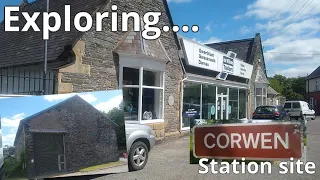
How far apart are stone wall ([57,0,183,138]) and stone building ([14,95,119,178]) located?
A: 14.8ft

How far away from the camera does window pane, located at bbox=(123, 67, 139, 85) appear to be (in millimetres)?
10958

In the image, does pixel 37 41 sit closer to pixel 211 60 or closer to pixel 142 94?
pixel 142 94

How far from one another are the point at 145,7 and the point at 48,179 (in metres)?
8.98

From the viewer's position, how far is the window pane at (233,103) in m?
19.7

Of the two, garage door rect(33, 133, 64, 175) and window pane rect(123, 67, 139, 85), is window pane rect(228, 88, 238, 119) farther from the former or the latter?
garage door rect(33, 133, 64, 175)

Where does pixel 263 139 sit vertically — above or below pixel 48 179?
above

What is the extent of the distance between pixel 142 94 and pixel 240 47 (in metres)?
16.0

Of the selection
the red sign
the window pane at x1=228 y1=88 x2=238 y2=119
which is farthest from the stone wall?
the window pane at x1=228 y1=88 x2=238 y2=119

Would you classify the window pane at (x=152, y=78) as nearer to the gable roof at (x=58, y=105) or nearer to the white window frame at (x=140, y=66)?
the white window frame at (x=140, y=66)

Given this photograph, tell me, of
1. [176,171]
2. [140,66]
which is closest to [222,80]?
[140,66]

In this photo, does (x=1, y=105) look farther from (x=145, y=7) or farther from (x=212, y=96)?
(x=212, y=96)

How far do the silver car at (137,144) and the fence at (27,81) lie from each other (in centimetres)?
360

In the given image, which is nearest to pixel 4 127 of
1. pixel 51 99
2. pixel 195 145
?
pixel 51 99

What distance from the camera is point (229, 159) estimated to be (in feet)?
11.1
